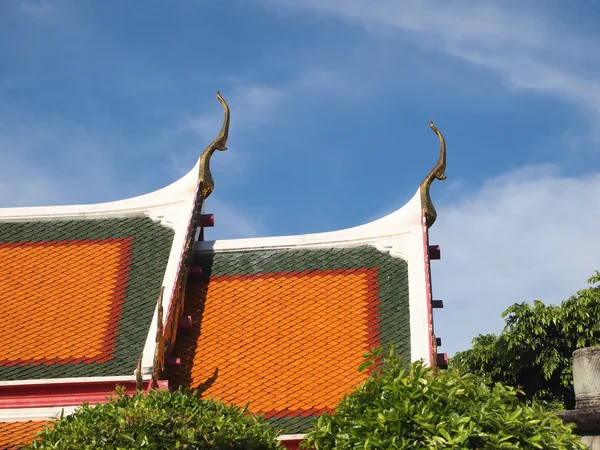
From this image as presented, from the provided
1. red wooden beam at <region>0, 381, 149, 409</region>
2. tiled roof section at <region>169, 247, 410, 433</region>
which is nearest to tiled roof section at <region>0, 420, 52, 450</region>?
red wooden beam at <region>0, 381, 149, 409</region>

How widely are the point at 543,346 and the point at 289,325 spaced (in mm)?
17131

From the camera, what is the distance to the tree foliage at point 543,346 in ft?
97.2

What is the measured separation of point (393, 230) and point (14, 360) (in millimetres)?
6379

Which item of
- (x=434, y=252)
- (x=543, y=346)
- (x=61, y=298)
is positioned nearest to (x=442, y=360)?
(x=434, y=252)

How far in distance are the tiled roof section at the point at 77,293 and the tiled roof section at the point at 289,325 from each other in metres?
0.82

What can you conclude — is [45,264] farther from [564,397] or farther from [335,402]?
[564,397]

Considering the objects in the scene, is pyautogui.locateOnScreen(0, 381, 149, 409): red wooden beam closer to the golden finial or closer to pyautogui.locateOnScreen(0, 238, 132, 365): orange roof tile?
pyautogui.locateOnScreen(0, 238, 132, 365): orange roof tile

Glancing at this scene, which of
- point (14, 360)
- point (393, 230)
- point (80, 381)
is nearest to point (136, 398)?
point (80, 381)

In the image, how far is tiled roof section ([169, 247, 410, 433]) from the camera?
14016 mm

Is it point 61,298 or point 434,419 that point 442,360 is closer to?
point 434,419

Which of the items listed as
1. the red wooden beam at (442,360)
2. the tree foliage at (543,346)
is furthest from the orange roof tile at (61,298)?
the tree foliage at (543,346)

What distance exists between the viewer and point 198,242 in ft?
55.9

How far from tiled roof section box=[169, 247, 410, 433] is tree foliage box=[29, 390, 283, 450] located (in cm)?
269

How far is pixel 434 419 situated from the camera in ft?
33.1
